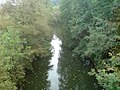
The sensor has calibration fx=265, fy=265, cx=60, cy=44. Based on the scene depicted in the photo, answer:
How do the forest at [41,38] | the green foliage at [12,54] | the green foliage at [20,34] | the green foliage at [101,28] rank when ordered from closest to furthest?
the green foliage at [12,54] < the forest at [41,38] < the green foliage at [20,34] < the green foliage at [101,28]

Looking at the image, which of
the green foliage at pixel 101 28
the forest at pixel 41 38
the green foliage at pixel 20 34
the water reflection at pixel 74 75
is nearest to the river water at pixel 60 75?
the water reflection at pixel 74 75

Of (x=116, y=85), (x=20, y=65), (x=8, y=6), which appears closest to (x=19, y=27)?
(x=8, y=6)

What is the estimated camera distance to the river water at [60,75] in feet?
78.0

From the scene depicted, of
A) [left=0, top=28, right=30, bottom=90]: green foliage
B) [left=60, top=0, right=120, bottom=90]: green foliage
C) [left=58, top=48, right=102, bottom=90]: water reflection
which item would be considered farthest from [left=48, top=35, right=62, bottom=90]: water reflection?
[left=0, top=28, right=30, bottom=90]: green foliage

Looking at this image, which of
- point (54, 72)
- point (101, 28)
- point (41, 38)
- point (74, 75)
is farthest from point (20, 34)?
point (101, 28)

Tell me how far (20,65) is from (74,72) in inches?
329

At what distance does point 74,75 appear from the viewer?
2658 centimetres

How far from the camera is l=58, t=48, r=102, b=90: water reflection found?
77.6ft

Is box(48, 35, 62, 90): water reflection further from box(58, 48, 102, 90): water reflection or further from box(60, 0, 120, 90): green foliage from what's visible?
box(60, 0, 120, 90): green foliage

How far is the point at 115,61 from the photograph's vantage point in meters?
13.5

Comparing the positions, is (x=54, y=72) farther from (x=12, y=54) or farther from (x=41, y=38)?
(x=12, y=54)

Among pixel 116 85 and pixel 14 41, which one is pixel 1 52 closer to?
pixel 14 41

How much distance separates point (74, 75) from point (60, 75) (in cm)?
149

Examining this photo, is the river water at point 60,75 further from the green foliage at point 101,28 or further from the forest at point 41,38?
the green foliage at point 101,28
